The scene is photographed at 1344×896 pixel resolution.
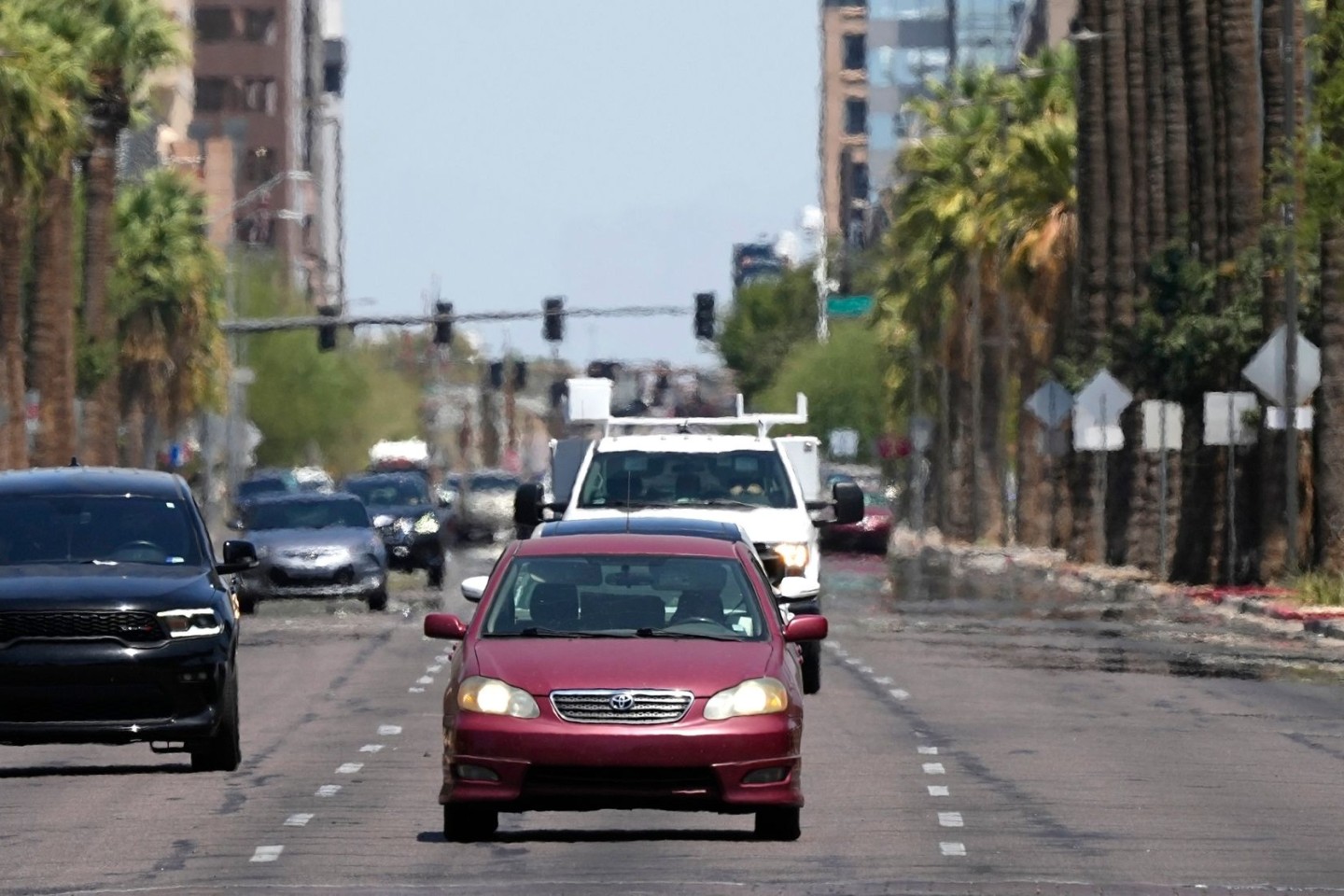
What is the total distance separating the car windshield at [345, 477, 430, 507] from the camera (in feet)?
181

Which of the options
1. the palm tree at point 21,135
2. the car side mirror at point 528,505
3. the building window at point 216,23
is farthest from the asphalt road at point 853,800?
the building window at point 216,23

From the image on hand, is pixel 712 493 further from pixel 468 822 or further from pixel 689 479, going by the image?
pixel 468 822

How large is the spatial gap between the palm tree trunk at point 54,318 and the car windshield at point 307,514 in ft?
59.4

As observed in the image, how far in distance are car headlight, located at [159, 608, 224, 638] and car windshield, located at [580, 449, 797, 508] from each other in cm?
837

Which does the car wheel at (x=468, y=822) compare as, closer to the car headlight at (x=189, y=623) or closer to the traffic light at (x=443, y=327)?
the car headlight at (x=189, y=623)

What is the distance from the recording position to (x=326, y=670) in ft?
97.3

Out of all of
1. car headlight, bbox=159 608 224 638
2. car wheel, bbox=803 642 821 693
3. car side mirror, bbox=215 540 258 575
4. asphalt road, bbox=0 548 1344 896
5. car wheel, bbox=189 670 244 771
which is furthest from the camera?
car wheel, bbox=803 642 821 693

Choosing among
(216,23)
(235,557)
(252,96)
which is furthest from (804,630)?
(216,23)

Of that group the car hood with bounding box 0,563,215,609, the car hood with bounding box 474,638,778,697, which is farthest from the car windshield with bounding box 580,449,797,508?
the car hood with bounding box 474,638,778,697

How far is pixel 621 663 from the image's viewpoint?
1497cm

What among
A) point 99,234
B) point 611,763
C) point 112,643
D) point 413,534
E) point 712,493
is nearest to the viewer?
point 611,763

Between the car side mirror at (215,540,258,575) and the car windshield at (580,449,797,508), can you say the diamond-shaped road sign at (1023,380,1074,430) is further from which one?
the car side mirror at (215,540,258,575)

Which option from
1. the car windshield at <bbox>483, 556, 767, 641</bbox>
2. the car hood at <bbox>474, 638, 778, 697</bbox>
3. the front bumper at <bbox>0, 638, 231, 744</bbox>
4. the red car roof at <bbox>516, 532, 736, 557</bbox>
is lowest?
the front bumper at <bbox>0, 638, 231, 744</bbox>

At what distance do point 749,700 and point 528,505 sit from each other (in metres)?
11.3
